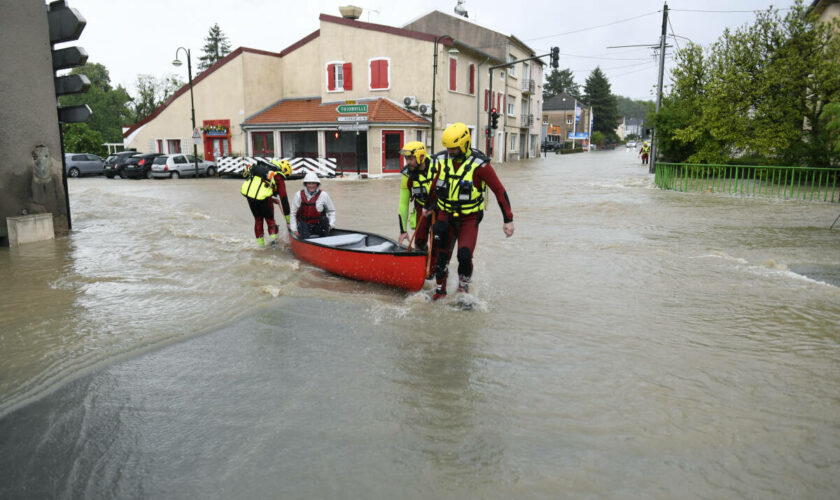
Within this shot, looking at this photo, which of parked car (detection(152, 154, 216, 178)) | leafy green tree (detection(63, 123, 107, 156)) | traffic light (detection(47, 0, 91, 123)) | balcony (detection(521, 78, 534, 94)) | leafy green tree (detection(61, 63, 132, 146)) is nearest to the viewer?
traffic light (detection(47, 0, 91, 123))

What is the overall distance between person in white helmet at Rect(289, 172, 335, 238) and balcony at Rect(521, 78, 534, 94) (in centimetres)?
4479

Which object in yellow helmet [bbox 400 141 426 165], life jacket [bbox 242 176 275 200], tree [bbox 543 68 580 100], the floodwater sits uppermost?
tree [bbox 543 68 580 100]

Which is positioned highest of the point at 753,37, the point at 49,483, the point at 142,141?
the point at 753,37

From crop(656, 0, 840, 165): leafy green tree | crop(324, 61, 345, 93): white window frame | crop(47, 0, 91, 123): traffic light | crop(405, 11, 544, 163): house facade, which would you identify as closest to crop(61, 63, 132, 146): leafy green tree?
crop(405, 11, 544, 163): house facade

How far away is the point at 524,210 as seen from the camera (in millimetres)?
16812

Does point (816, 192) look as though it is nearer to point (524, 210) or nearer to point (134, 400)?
point (524, 210)

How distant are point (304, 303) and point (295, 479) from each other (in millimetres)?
3951

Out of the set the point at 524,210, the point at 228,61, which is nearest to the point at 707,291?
the point at 524,210

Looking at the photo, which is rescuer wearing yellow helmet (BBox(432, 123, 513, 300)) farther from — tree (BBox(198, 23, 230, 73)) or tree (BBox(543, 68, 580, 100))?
tree (BBox(543, 68, 580, 100))

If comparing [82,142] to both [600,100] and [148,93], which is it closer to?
[148,93]

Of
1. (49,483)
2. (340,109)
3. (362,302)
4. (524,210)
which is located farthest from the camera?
(340,109)

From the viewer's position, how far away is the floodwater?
3.57 m

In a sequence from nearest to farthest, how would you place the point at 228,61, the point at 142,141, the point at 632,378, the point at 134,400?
the point at 134,400 → the point at 632,378 → the point at 228,61 → the point at 142,141

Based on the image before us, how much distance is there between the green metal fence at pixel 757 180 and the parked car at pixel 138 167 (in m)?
26.0
